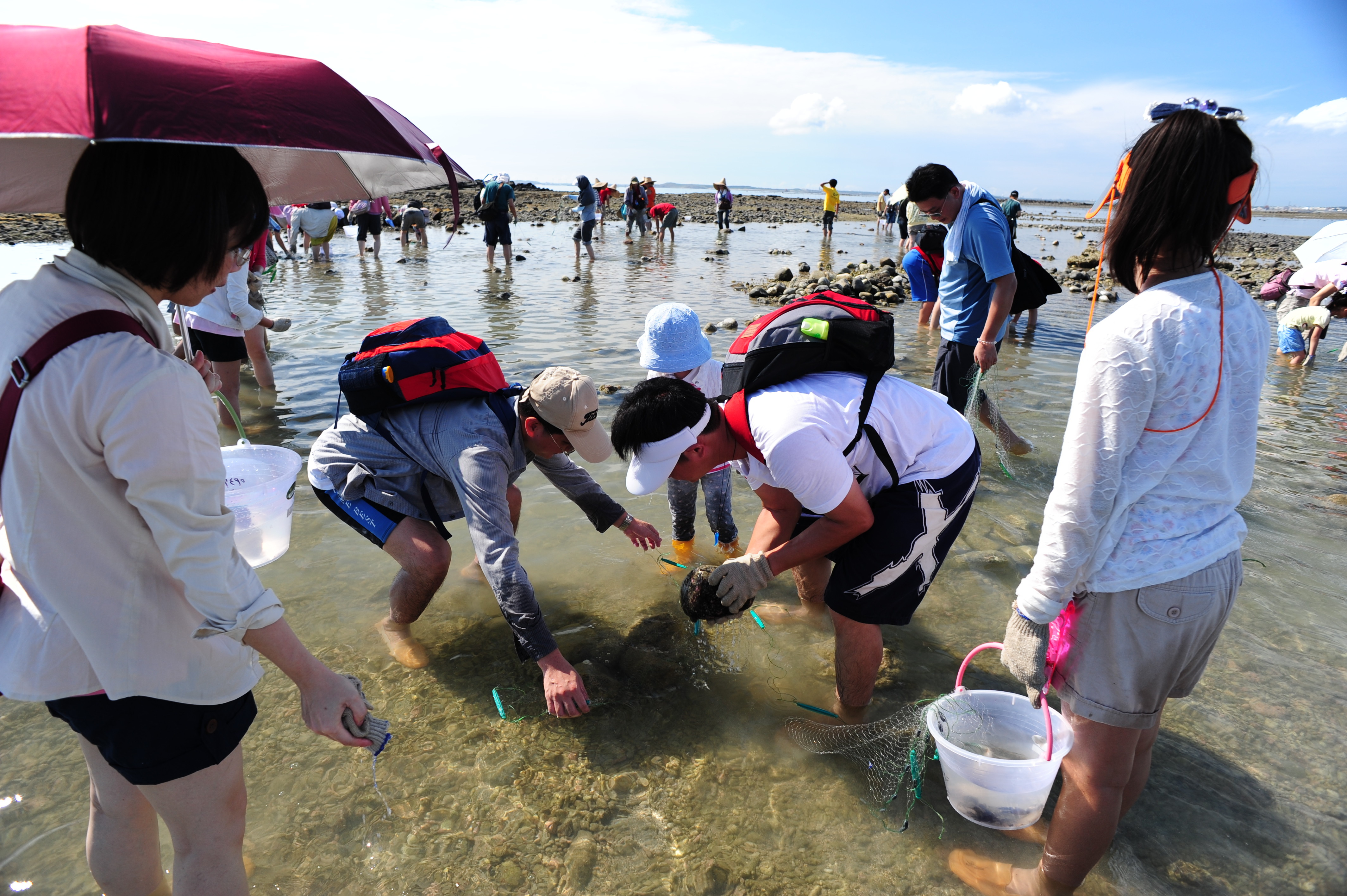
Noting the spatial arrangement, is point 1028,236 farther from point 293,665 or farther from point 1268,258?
point 293,665

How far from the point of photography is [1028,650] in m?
1.90

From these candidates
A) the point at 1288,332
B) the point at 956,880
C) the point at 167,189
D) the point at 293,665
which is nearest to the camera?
the point at 167,189

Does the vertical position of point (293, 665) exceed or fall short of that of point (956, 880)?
it exceeds it

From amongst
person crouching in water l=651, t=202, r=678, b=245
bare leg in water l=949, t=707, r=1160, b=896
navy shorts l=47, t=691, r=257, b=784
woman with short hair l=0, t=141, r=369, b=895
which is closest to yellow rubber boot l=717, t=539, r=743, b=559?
bare leg in water l=949, t=707, r=1160, b=896

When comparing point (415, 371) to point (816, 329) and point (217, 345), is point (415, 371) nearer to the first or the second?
point (816, 329)

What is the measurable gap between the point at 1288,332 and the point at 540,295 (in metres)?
10.9

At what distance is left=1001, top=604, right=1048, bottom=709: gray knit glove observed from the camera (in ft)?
6.19

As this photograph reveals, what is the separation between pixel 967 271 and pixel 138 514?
15.8 ft

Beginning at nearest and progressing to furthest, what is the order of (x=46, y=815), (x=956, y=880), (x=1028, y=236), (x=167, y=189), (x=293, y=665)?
(x=167, y=189)
(x=293, y=665)
(x=956, y=880)
(x=46, y=815)
(x=1028, y=236)

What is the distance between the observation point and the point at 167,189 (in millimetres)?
1306

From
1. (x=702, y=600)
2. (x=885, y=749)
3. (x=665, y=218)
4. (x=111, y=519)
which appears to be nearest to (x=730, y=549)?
(x=702, y=600)

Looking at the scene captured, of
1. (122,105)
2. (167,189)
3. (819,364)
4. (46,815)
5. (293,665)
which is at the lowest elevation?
(46,815)

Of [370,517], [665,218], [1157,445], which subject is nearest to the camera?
[1157,445]

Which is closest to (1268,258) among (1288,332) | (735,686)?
(1288,332)
